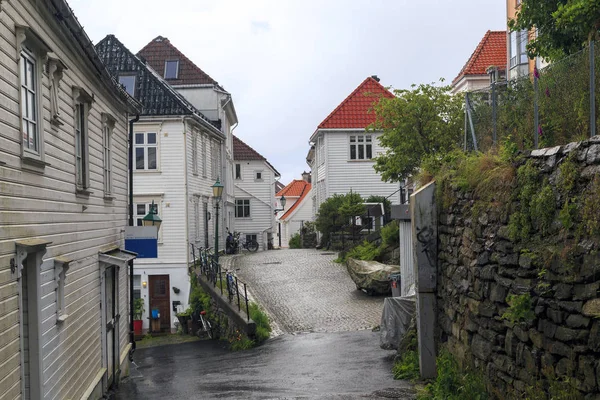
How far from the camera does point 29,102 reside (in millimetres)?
7660

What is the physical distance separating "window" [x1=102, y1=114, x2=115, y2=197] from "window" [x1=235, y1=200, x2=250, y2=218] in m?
33.9

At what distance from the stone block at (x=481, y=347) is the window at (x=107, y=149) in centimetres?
717

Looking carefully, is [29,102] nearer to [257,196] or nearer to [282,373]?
[282,373]

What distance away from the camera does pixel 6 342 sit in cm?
649

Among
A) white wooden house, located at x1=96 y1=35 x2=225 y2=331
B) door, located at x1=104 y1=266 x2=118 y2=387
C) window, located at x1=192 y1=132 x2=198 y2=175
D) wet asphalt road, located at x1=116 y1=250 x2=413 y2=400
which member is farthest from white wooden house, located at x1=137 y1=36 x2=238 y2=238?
door, located at x1=104 y1=266 x2=118 y2=387

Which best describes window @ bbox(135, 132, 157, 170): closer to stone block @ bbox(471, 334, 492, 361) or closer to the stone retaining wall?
the stone retaining wall

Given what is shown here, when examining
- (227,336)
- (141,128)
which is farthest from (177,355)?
(141,128)

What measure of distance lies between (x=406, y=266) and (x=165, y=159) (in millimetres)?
14782

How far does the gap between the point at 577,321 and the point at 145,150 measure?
23.8 meters

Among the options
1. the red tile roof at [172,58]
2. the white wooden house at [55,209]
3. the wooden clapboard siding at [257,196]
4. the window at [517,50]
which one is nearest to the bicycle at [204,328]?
the white wooden house at [55,209]

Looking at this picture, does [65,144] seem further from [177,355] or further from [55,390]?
[177,355]

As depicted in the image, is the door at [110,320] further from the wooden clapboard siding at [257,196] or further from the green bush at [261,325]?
the wooden clapboard siding at [257,196]

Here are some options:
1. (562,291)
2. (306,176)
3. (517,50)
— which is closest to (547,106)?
(562,291)

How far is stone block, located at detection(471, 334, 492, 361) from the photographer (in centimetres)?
786
